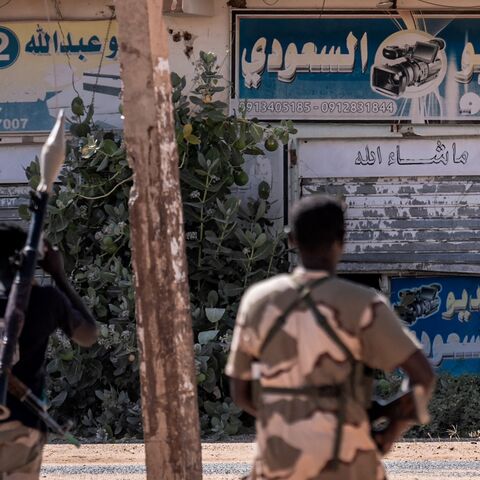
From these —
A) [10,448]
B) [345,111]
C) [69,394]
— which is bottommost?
[69,394]

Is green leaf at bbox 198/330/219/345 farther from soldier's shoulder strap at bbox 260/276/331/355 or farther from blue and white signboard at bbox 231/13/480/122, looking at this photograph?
soldier's shoulder strap at bbox 260/276/331/355

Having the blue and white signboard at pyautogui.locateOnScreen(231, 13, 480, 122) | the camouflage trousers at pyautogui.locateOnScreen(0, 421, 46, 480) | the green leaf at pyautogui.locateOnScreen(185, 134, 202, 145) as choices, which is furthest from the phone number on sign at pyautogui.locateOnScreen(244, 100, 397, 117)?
the camouflage trousers at pyautogui.locateOnScreen(0, 421, 46, 480)

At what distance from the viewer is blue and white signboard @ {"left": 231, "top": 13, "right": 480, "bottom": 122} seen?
11.8m

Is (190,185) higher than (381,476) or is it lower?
higher

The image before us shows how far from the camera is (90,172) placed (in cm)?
1091

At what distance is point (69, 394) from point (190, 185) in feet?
7.19

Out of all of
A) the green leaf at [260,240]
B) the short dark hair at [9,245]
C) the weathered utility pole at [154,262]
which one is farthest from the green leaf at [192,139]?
the short dark hair at [9,245]

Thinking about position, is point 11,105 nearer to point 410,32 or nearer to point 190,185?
point 190,185

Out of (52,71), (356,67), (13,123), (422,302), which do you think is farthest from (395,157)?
(13,123)

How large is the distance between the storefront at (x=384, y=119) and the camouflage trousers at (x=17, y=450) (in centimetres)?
749

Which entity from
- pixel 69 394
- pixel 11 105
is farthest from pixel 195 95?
pixel 69 394

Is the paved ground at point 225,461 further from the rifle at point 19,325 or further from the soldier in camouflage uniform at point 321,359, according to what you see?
the soldier in camouflage uniform at point 321,359

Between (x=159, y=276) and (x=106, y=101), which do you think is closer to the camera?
(x=159, y=276)

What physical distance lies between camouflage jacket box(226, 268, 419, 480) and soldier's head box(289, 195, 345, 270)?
62 mm
